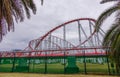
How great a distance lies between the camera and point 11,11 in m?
13.1

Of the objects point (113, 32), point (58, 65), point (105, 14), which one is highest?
point (105, 14)

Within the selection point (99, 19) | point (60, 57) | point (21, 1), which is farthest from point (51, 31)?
point (21, 1)

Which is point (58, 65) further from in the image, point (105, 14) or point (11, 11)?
point (11, 11)

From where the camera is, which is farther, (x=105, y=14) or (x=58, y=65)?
(x=58, y=65)

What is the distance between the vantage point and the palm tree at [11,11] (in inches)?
476

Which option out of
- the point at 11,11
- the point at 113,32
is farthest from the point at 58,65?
the point at 11,11

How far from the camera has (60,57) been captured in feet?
109

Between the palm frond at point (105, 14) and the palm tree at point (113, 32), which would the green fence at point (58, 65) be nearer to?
the palm tree at point (113, 32)

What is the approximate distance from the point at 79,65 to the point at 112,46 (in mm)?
13351

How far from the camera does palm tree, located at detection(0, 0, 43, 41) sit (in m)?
12.1

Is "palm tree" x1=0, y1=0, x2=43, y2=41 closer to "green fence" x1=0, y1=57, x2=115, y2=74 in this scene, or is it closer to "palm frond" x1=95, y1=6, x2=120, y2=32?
"palm frond" x1=95, y1=6, x2=120, y2=32

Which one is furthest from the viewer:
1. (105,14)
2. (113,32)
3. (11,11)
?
(113,32)

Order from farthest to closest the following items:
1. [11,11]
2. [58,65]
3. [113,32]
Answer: [58,65], [113,32], [11,11]

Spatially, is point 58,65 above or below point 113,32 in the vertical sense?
below
